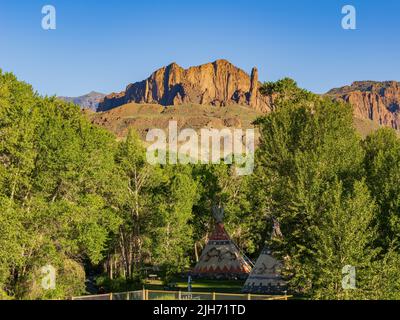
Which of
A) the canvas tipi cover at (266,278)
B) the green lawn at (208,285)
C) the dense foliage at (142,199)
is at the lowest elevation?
the green lawn at (208,285)

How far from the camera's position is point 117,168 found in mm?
65125

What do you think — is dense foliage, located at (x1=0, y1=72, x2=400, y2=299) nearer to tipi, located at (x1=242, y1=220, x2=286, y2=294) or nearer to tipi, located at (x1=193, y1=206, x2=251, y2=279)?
tipi, located at (x1=193, y1=206, x2=251, y2=279)

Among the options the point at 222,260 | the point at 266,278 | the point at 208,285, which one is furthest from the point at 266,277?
the point at 222,260

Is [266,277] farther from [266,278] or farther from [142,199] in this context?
[142,199]

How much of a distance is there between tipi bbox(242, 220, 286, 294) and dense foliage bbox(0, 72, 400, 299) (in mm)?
7507

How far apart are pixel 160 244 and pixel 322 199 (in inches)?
1281

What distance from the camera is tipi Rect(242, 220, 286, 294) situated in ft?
188

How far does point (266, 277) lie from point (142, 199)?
18.9m

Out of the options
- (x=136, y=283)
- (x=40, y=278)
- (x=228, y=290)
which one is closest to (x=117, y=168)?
(x=136, y=283)

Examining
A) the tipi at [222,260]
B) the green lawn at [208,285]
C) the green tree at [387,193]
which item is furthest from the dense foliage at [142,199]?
the tipi at [222,260]

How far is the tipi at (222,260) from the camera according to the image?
7362 cm

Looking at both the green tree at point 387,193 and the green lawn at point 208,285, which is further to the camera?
the green lawn at point 208,285

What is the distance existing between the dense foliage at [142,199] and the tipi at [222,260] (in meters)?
6.91

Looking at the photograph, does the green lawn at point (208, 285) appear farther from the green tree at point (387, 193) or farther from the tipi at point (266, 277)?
the green tree at point (387, 193)
